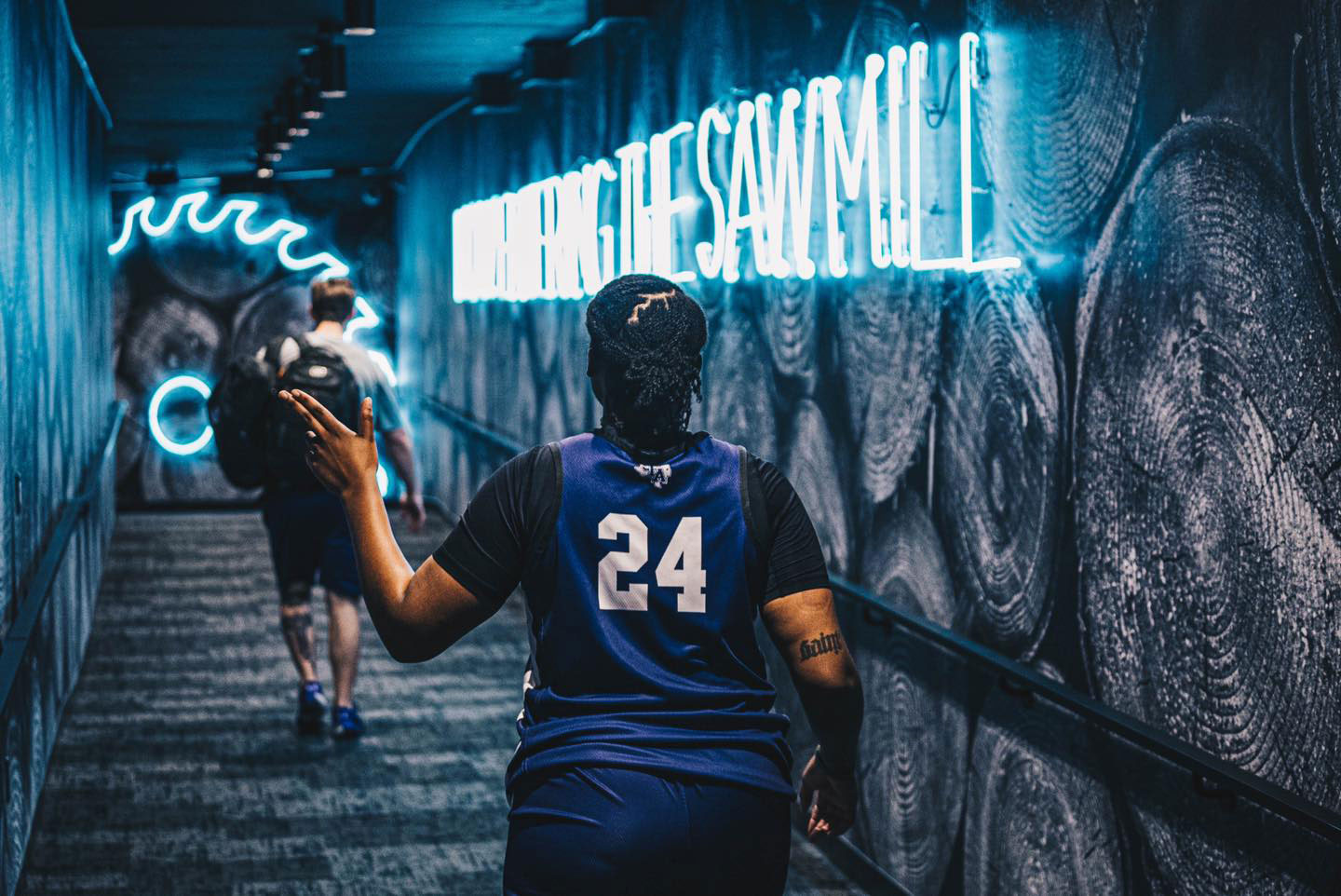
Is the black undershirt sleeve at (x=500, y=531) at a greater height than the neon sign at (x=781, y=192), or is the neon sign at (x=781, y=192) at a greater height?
the neon sign at (x=781, y=192)

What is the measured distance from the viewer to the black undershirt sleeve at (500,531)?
1952 mm

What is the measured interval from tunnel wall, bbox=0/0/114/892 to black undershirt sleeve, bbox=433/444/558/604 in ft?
5.57

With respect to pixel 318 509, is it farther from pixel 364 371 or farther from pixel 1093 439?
pixel 1093 439

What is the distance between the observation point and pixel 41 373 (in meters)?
5.10

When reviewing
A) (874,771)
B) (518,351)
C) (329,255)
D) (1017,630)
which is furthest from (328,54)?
(329,255)

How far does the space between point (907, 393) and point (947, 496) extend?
315 millimetres

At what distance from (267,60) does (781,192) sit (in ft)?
14.8

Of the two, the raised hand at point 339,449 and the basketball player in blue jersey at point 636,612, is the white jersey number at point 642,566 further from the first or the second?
the raised hand at point 339,449

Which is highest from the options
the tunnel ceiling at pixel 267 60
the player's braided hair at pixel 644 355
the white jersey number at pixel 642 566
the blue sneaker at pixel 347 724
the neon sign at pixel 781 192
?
the tunnel ceiling at pixel 267 60

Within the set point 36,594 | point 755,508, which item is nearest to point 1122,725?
point 755,508

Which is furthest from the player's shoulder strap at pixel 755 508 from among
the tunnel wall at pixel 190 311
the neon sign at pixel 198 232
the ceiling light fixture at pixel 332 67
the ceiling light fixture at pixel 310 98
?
the tunnel wall at pixel 190 311

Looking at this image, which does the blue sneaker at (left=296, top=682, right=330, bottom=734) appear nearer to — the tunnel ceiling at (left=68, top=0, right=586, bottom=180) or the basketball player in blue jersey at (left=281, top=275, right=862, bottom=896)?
the tunnel ceiling at (left=68, top=0, right=586, bottom=180)

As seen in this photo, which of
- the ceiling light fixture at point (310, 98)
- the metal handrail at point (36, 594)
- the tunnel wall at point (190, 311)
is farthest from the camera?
the tunnel wall at point (190, 311)

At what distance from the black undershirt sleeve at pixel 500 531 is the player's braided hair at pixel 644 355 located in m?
0.13
